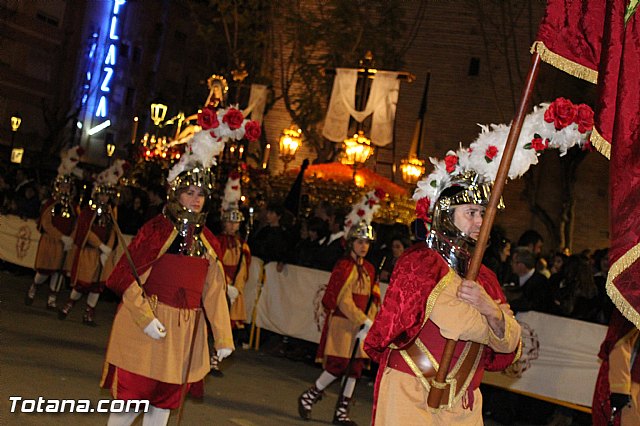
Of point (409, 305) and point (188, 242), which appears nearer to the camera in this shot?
point (409, 305)

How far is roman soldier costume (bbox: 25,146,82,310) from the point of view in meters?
15.9

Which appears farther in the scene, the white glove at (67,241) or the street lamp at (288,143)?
the street lamp at (288,143)

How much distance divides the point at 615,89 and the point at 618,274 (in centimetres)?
67

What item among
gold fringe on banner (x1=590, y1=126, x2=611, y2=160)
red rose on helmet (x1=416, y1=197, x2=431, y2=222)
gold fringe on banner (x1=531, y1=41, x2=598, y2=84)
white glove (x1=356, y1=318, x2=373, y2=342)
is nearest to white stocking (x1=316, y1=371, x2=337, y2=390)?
white glove (x1=356, y1=318, x2=373, y2=342)

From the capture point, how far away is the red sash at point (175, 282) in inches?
280

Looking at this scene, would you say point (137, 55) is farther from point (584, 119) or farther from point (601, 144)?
point (601, 144)

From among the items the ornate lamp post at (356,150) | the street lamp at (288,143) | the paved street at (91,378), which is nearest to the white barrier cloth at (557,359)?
the paved street at (91,378)

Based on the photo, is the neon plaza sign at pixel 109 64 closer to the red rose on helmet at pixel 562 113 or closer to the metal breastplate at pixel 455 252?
the metal breastplate at pixel 455 252

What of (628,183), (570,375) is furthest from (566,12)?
(570,375)

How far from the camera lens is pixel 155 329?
22.1ft

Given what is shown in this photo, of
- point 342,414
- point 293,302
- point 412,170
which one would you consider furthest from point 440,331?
point 412,170

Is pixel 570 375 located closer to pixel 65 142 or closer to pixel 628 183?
pixel 628 183

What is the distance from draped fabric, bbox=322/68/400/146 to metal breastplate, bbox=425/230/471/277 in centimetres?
2030

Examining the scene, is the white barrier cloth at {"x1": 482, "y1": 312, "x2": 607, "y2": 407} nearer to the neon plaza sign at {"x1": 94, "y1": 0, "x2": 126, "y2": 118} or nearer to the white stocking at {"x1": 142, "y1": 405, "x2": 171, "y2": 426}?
the white stocking at {"x1": 142, "y1": 405, "x2": 171, "y2": 426}
